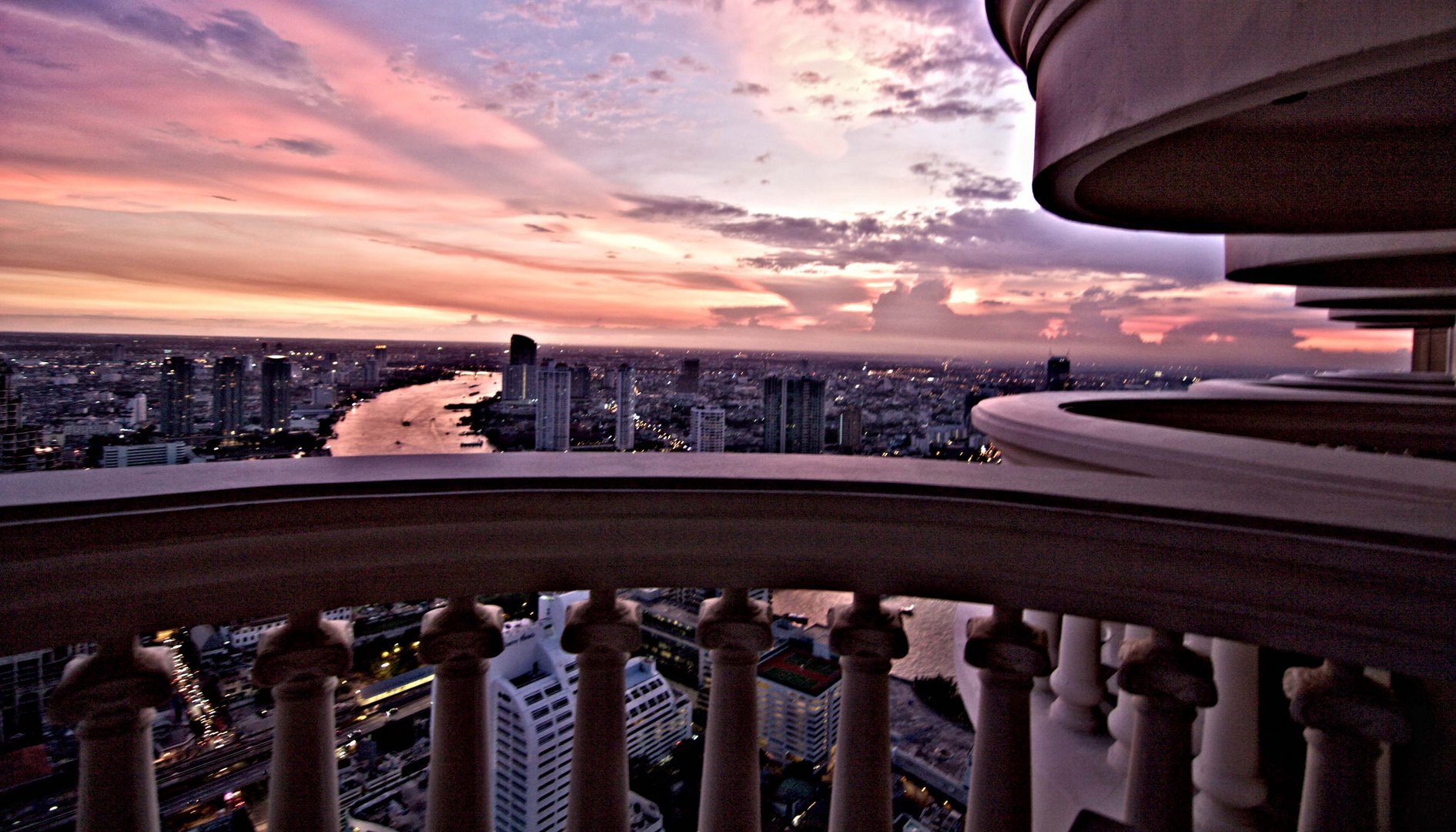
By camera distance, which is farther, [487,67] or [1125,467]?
[487,67]

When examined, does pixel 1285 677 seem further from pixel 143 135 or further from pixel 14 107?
pixel 143 135

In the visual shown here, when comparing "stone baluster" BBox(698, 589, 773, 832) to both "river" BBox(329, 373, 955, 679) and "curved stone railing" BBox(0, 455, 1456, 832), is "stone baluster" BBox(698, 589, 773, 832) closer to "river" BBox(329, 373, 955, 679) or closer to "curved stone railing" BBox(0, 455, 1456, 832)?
"curved stone railing" BBox(0, 455, 1456, 832)

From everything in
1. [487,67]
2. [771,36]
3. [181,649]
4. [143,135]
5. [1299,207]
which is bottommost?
[181,649]

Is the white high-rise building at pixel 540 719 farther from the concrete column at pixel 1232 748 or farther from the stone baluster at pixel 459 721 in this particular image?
the concrete column at pixel 1232 748

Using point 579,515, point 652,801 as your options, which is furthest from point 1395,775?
point 579,515

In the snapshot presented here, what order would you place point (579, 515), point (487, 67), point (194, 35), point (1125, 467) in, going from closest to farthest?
point (579, 515) < point (1125, 467) < point (194, 35) < point (487, 67)

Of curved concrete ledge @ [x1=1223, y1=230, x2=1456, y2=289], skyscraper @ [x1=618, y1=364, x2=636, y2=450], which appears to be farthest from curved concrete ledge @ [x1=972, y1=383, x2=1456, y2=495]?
skyscraper @ [x1=618, y1=364, x2=636, y2=450]
